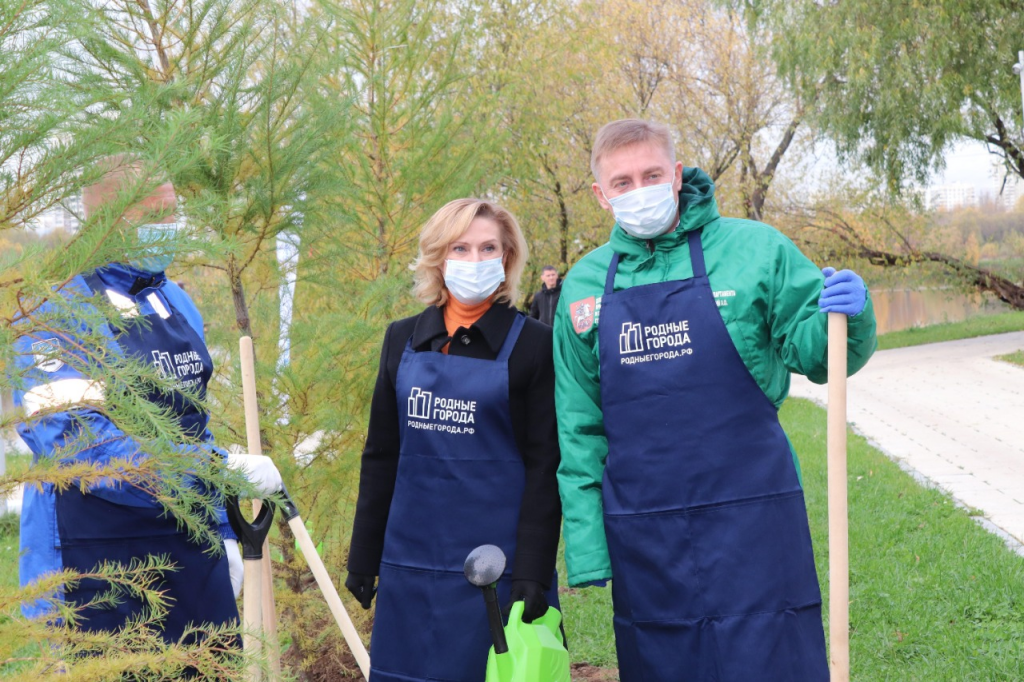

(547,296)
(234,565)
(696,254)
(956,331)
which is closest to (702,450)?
(696,254)

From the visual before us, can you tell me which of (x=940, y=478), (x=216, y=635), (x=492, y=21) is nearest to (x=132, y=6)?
(x=216, y=635)

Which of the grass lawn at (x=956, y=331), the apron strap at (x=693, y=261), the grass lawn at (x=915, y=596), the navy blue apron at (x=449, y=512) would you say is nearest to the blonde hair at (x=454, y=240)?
the navy blue apron at (x=449, y=512)

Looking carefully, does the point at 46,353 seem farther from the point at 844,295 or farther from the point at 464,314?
the point at 844,295

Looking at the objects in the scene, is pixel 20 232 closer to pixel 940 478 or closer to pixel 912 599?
pixel 912 599

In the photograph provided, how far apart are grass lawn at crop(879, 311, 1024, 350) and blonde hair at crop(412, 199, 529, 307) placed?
17621mm

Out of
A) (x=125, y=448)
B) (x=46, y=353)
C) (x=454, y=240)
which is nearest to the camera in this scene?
(x=46, y=353)

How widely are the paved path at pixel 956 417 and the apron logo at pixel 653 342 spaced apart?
14.2ft

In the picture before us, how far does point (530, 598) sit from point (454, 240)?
1.08m

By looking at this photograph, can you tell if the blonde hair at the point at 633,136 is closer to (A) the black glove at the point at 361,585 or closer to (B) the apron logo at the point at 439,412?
(B) the apron logo at the point at 439,412

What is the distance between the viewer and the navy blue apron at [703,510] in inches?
97.2

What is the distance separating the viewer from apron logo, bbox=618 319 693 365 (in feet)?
8.33

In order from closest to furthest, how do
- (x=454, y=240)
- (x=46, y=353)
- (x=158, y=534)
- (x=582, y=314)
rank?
(x=46, y=353)
(x=582, y=314)
(x=158, y=534)
(x=454, y=240)

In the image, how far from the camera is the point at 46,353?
1769mm

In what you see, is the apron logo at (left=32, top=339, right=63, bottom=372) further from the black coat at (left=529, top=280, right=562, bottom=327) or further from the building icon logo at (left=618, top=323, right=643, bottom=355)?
the black coat at (left=529, top=280, right=562, bottom=327)
